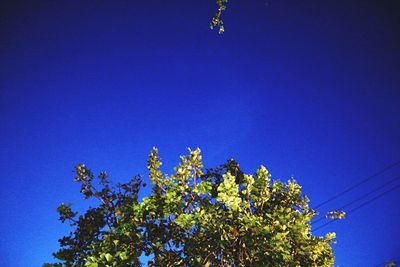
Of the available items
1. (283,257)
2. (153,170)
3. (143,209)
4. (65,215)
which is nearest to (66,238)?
(65,215)

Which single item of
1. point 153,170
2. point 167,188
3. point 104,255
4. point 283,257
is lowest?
point 283,257

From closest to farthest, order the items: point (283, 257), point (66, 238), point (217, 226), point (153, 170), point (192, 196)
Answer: point (283, 257) < point (217, 226) < point (192, 196) < point (153, 170) < point (66, 238)

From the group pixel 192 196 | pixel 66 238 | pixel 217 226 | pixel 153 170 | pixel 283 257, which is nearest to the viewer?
pixel 283 257

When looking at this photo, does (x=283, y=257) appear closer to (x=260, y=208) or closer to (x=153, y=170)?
(x=260, y=208)

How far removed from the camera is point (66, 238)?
50.2 ft

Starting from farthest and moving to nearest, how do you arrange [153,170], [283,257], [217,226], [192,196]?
[153,170] → [192,196] → [217,226] → [283,257]

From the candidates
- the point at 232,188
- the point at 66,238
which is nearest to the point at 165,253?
the point at 232,188

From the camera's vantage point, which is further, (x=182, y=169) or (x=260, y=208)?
(x=260, y=208)

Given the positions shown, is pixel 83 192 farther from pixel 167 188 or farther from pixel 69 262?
pixel 167 188

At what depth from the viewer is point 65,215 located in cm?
1562

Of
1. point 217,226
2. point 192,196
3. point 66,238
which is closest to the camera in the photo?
point 217,226

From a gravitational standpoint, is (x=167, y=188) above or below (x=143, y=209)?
above

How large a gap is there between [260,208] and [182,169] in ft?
15.3

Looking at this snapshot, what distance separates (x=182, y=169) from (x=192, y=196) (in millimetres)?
1390
